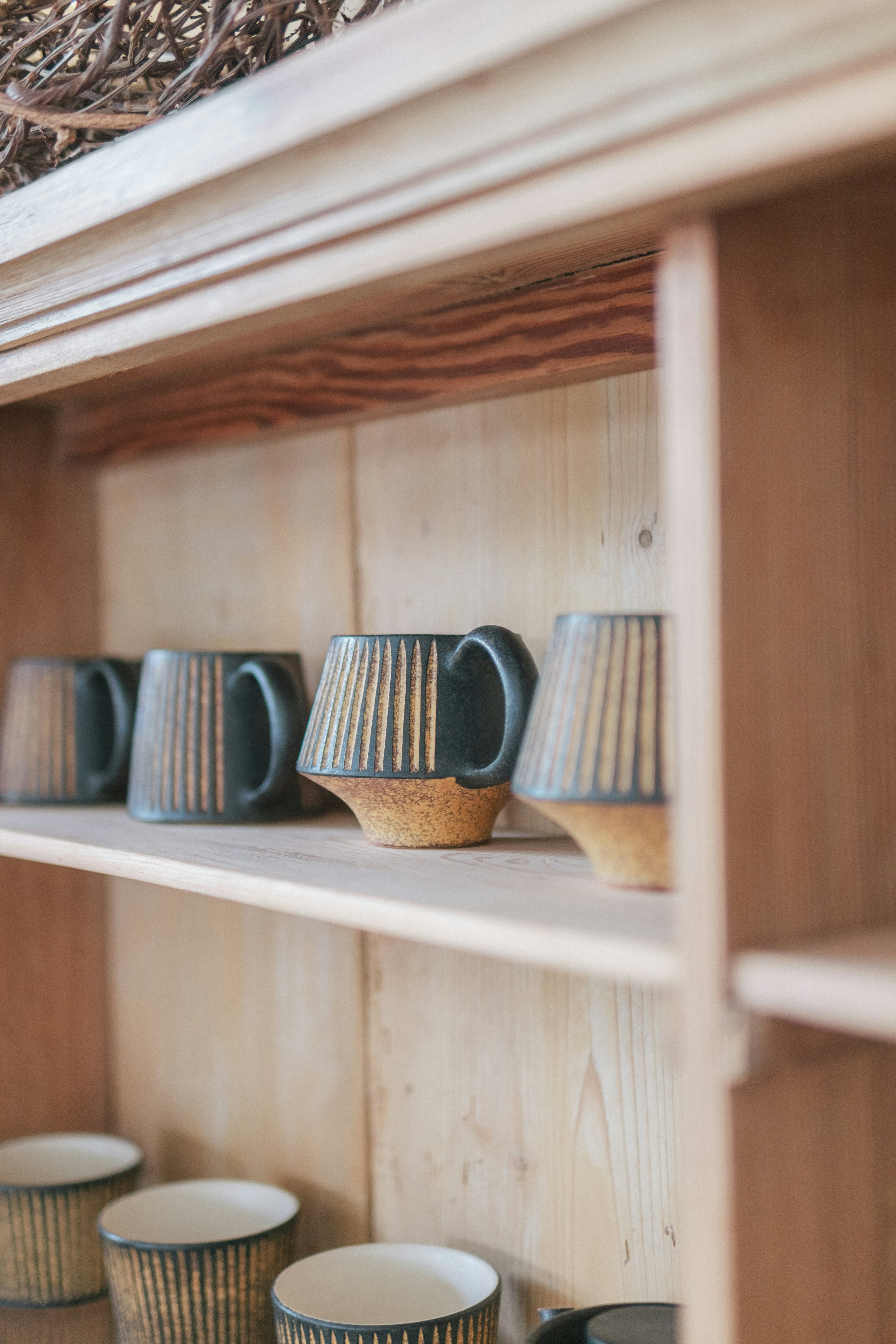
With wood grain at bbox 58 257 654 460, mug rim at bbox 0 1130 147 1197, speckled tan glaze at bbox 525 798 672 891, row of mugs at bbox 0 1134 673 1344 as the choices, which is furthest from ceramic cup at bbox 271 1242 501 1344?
wood grain at bbox 58 257 654 460

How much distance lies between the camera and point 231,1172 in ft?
3.70

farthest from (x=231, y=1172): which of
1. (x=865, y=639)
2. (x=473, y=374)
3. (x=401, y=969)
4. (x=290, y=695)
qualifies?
(x=865, y=639)

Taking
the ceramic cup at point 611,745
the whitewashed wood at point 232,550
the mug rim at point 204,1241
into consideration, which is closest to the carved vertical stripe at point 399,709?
Answer: the ceramic cup at point 611,745

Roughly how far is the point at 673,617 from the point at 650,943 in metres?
0.12

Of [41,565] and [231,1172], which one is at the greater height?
[41,565]

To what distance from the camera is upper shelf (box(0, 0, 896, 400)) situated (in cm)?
40

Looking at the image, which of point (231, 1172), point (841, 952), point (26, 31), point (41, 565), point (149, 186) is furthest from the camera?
point (41, 565)

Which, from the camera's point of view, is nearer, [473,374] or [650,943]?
[650,943]

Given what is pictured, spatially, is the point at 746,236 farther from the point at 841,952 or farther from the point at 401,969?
the point at 401,969

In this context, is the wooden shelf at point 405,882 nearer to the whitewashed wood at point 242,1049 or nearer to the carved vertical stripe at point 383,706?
the carved vertical stripe at point 383,706

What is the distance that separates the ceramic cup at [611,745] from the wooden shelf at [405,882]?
0.08 feet

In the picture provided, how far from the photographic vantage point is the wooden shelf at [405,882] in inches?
20.1

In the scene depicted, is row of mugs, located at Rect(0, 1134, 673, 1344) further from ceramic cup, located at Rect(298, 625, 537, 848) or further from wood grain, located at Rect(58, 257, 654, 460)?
wood grain, located at Rect(58, 257, 654, 460)

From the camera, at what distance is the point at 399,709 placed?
0.75 m
